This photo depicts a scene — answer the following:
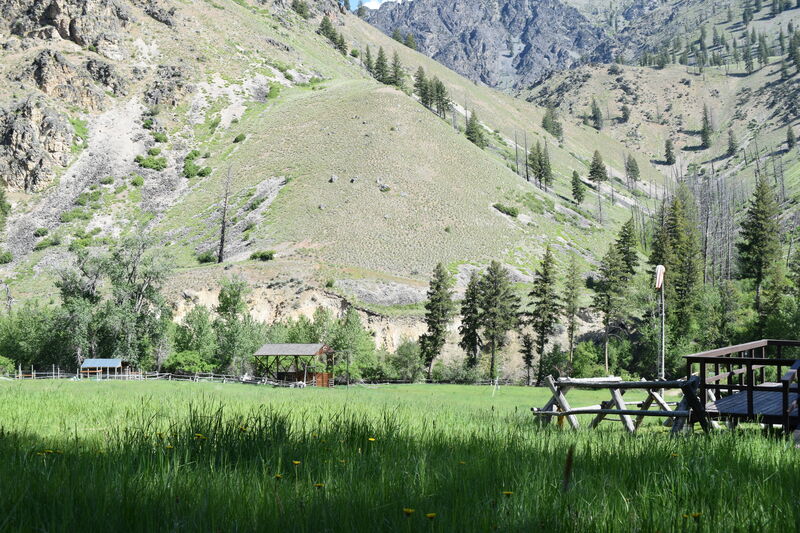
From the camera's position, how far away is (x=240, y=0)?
179750 millimetres

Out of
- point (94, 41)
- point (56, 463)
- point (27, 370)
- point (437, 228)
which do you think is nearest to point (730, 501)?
point (56, 463)

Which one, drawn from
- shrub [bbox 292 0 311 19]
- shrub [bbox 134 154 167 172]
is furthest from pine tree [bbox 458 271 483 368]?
shrub [bbox 292 0 311 19]

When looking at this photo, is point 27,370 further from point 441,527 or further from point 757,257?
point 757,257

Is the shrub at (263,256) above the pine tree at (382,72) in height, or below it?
below

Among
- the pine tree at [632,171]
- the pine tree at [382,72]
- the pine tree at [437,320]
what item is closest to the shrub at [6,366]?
the pine tree at [437,320]

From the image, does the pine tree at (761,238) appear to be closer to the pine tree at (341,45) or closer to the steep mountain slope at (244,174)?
the steep mountain slope at (244,174)

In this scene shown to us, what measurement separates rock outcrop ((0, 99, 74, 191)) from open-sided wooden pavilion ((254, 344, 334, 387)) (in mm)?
70266

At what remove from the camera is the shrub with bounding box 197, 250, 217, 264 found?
85.7 metres

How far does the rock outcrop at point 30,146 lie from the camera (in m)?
103

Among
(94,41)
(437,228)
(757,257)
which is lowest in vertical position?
(757,257)

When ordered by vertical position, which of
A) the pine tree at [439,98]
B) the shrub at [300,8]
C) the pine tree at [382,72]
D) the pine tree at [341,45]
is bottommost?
the pine tree at [439,98]

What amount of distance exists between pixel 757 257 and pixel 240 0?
6389 inches

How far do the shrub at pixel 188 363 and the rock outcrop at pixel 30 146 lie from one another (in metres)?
62.0

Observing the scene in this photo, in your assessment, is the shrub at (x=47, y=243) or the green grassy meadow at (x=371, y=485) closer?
the green grassy meadow at (x=371, y=485)
